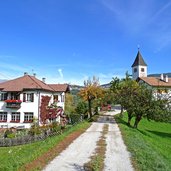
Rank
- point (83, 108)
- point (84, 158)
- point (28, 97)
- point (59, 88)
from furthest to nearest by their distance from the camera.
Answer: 1. point (83, 108)
2. point (59, 88)
3. point (28, 97)
4. point (84, 158)

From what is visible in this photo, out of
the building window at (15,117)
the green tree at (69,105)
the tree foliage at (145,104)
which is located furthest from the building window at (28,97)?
the tree foliage at (145,104)

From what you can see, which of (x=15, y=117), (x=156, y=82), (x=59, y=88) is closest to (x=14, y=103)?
(x=15, y=117)

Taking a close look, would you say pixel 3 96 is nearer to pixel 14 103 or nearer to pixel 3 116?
pixel 14 103

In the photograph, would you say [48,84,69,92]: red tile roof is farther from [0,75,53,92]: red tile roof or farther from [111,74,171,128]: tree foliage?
[111,74,171,128]: tree foliage

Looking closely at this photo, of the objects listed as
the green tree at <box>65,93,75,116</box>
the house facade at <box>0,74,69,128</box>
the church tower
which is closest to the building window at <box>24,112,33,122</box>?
the house facade at <box>0,74,69,128</box>

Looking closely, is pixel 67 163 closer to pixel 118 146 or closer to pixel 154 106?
pixel 118 146

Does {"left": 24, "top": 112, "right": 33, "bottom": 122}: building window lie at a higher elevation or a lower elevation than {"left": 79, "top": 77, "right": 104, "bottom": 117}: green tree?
lower

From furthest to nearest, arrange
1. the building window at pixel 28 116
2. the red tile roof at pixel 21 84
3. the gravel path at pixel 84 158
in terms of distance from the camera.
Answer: the red tile roof at pixel 21 84 < the building window at pixel 28 116 < the gravel path at pixel 84 158

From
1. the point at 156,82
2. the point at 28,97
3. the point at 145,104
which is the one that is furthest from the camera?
the point at 156,82

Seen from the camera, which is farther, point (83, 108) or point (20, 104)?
point (83, 108)

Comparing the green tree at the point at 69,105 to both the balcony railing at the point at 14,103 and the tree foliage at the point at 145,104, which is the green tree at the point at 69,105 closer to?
the balcony railing at the point at 14,103

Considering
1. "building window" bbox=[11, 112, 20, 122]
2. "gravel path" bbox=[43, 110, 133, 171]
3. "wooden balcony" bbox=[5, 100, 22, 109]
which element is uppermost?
"wooden balcony" bbox=[5, 100, 22, 109]

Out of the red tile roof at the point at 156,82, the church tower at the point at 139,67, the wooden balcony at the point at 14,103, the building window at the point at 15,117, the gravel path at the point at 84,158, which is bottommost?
the gravel path at the point at 84,158

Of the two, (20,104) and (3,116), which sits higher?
(20,104)
